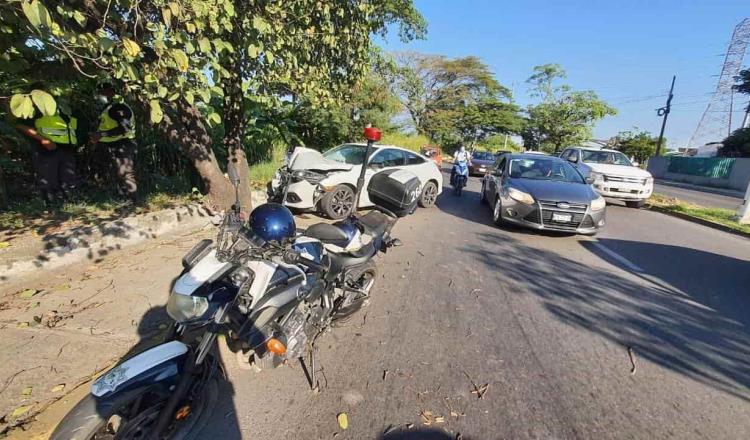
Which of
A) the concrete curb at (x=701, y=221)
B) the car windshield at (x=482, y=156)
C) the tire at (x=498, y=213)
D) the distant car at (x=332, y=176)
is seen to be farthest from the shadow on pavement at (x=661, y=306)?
the car windshield at (x=482, y=156)

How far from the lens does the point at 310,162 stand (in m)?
6.55

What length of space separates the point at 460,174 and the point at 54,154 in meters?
9.28

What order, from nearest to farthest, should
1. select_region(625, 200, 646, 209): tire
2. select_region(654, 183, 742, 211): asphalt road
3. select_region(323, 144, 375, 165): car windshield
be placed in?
select_region(323, 144, 375, 165): car windshield < select_region(625, 200, 646, 209): tire < select_region(654, 183, 742, 211): asphalt road

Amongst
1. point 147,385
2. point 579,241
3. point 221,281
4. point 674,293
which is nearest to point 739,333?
point 674,293

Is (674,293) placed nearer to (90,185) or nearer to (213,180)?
(213,180)

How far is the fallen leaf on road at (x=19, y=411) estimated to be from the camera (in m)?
2.12

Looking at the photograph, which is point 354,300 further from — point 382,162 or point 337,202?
point 382,162

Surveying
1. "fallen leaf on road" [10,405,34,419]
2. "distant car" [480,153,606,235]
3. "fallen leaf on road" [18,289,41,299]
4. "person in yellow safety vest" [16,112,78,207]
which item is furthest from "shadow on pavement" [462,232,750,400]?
"person in yellow safety vest" [16,112,78,207]

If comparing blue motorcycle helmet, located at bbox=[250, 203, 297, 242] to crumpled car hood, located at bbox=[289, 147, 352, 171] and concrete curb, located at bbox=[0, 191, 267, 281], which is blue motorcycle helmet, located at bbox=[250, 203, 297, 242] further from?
crumpled car hood, located at bbox=[289, 147, 352, 171]

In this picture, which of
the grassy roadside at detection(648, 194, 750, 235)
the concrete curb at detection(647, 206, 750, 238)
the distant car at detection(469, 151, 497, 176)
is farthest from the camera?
the distant car at detection(469, 151, 497, 176)

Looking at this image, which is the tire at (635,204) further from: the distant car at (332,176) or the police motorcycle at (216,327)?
the police motorcycle at (216,327)

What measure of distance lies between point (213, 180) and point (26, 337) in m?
3.40

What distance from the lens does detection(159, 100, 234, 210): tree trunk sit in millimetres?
5246

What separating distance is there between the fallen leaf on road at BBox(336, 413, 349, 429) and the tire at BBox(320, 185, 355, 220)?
15.5 ft
